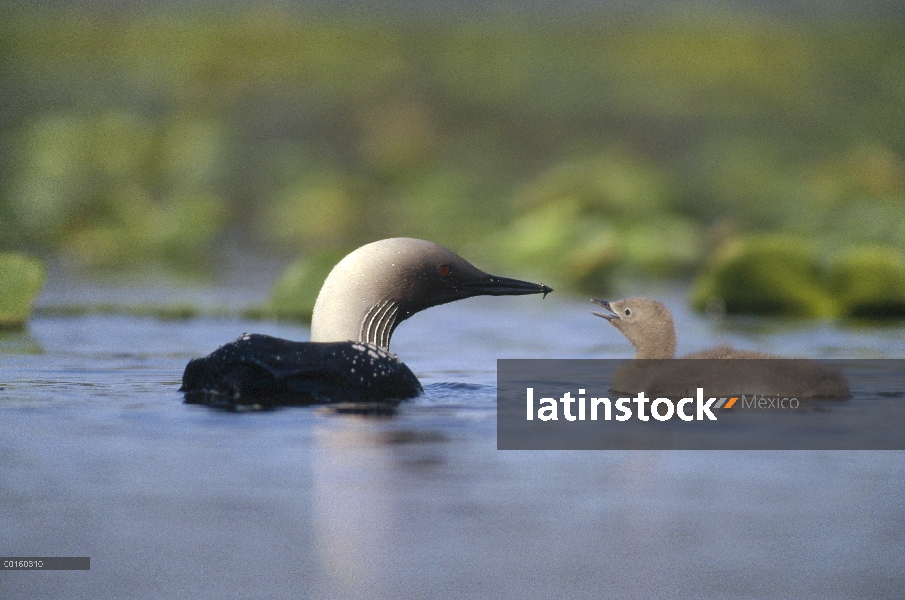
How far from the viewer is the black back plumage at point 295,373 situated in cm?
465

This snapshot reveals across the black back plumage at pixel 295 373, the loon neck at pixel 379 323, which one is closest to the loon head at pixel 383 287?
the loon neck at pixel 379 323

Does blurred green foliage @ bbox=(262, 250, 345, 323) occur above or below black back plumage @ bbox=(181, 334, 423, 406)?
above

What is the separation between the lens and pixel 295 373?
4.67 m

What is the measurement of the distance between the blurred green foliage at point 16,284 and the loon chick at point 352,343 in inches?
112

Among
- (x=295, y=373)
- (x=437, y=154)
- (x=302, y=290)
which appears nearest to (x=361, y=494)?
(x=295, y=373)

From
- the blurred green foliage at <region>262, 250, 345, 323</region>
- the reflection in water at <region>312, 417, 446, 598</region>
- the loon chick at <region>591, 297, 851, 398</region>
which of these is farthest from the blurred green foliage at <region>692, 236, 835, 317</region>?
the reflection in water at <region>312, 417, 446, 598</region>

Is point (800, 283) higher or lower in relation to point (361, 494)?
higher

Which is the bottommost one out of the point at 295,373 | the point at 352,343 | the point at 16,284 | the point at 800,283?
the point at 295,373

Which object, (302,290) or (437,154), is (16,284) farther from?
(437,154)

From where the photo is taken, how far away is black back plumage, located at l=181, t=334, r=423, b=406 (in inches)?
183

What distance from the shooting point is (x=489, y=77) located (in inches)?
708

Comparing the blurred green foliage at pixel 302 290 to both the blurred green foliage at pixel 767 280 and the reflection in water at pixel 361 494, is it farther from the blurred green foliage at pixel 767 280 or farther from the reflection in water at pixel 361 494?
the reflection in water at pixel 361 494

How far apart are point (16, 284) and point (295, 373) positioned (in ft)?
11.5

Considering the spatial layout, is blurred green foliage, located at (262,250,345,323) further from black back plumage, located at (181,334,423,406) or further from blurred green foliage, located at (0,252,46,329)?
black back plumage, located at (181,334,423,406)
